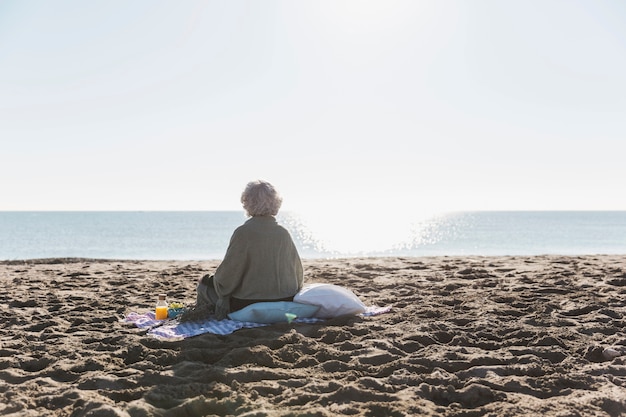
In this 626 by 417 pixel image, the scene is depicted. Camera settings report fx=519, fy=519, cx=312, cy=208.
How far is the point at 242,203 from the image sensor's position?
17.9 feet

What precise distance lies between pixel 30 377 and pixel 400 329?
3.05 meters

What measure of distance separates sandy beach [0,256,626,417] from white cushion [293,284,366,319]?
5.5 inches

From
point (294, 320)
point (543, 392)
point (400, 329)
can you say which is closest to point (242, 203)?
point (294, 320)

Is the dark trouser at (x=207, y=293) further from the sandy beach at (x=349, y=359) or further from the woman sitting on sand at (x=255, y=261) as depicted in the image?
the sandy beach at (x=349, y=359)

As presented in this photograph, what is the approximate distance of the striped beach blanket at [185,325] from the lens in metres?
4.77

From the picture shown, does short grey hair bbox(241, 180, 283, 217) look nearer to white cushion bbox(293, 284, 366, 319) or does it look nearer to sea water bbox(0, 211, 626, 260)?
white cushion bbox(293, 284, 366, 319)

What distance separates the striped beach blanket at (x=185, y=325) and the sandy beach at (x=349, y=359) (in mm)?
145

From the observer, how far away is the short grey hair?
5.36m

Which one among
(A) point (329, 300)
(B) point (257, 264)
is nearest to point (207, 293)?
(B) point (257, 264)

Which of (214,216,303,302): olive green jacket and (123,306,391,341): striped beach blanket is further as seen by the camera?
(214,216,303,302): olive green jacket

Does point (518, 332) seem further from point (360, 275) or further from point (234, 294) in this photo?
point (360, 275)

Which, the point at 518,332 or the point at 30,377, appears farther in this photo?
the point at 518,332

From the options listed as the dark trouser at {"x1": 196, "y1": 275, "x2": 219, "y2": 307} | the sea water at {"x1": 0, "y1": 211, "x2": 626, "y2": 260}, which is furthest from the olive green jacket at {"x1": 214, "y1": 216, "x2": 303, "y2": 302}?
the sea water at {"x1": 0, "y1": 211, "x2": 626, "y2": 260}

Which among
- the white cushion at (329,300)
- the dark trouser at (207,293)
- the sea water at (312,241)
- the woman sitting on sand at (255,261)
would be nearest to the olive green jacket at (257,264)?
the woman sitting on sand at (255,261)
